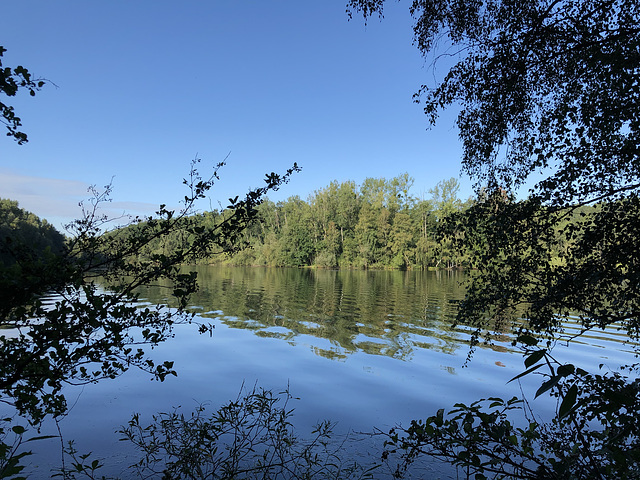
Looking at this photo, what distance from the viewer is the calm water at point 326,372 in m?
6.73

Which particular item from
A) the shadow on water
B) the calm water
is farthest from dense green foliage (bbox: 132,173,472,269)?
the calm water

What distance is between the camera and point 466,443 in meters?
2.77

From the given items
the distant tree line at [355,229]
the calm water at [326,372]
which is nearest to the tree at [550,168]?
the calm water at [326,372]

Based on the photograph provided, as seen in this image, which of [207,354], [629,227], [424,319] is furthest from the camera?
[424,319]

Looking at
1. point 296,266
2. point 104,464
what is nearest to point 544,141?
point 104,464

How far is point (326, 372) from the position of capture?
31.2 ft

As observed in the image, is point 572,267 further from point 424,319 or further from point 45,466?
point 424,319

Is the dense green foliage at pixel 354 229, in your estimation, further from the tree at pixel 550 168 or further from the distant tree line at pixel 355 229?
the tree at pixel 550 168

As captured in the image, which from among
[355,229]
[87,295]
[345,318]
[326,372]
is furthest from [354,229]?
[87,295]

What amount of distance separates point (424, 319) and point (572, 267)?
45.6 feet

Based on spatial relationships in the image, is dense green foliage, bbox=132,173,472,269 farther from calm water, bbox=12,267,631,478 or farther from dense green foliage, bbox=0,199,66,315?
dense green foliage, bbox=0,199,66,315

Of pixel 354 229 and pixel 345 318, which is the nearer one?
pixel 345 318

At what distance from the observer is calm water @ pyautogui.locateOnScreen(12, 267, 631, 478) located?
22.1 feet

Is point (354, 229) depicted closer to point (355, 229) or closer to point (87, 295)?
point (355, 229)
